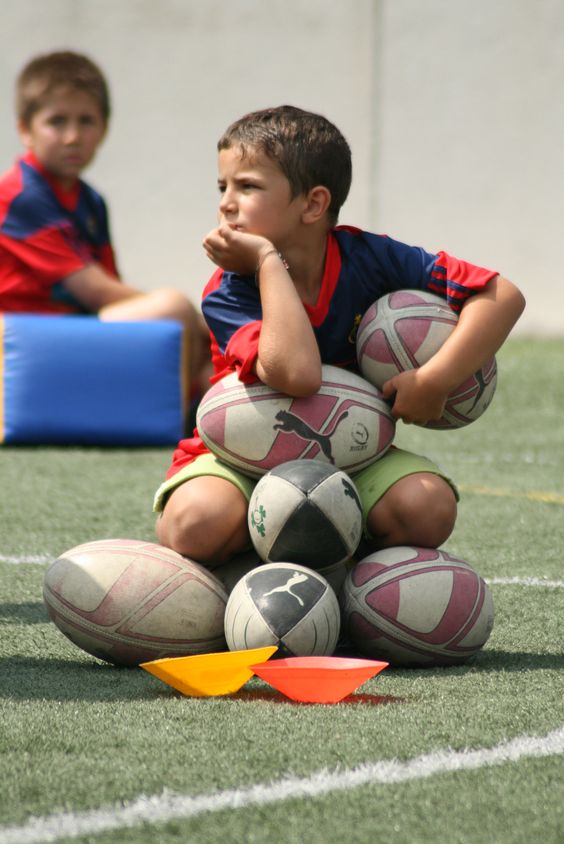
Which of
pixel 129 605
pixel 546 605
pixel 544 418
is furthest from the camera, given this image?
pixel 544 418

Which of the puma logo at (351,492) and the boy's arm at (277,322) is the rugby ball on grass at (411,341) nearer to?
the boy's arm at (277,322)

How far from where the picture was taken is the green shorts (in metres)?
3.03

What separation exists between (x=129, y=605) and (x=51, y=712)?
0.46 m

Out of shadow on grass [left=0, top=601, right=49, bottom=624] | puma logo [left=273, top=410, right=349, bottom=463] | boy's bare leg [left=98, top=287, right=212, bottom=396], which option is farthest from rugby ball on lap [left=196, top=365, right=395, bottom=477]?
boy's bare leg [left=98, top=287, right=212, bottom=396]

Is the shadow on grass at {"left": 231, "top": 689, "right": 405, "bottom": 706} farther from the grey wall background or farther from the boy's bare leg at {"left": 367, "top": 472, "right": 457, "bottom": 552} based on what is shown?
the grey wall background

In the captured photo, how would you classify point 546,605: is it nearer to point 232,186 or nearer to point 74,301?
point 232,186

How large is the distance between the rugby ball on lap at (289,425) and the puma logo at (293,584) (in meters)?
0.28

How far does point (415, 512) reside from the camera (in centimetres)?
299

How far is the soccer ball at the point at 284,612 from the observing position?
273 centimetres

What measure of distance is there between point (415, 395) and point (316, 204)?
54 centimetres

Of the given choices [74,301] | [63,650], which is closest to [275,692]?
[63,650]

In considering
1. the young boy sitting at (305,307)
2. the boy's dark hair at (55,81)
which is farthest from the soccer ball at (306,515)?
the boy's dark hair at (55,81)

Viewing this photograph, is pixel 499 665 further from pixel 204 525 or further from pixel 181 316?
pixel 181 316

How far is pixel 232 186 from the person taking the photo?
124 inches
